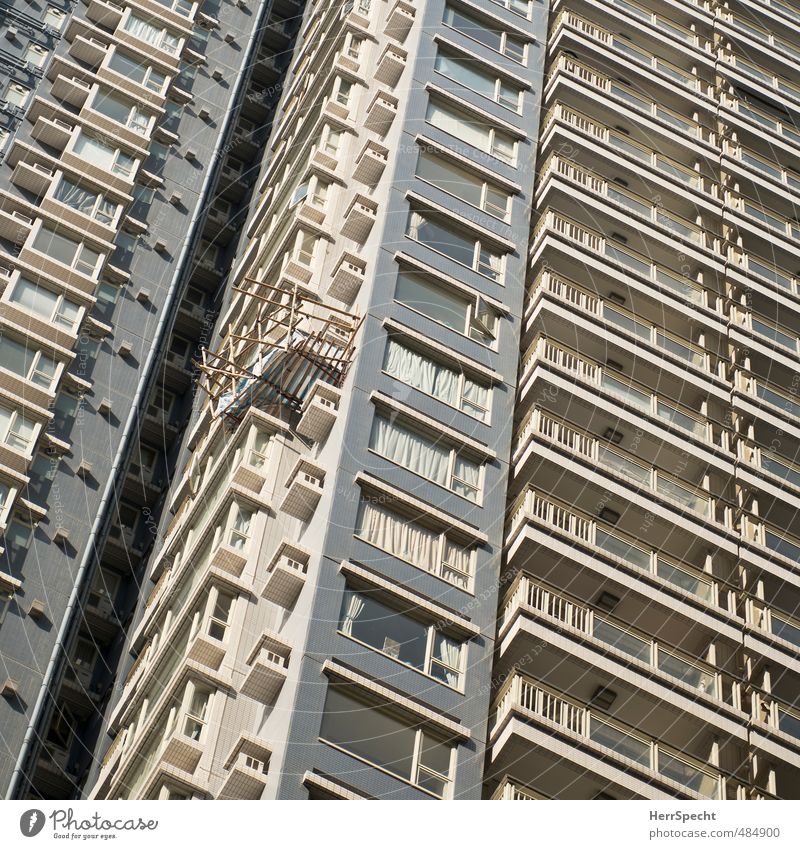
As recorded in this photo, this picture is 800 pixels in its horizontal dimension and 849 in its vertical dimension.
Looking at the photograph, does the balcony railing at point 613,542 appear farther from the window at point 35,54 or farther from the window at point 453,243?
the window at point 35,54

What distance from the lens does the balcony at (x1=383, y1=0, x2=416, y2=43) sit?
226 feet

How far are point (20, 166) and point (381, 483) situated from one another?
3253 cm

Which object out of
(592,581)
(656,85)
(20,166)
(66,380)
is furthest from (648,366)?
(20,166)

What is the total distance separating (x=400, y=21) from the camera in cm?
6894

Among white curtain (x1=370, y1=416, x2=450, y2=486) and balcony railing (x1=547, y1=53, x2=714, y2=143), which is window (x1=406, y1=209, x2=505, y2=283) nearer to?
white curtain (x1=370, y1=416, x2=450, y2=486)

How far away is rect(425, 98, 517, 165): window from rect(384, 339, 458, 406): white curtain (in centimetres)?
1359

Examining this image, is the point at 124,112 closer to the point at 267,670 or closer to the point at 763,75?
the point at 763,75

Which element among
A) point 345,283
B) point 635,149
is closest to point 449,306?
point 345,283

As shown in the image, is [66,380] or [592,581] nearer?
[592,581]

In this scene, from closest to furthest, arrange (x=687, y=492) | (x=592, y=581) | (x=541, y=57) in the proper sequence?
1. (x=592, y=581)
2. (x=687, y=492)
3. (x=541, y=57)

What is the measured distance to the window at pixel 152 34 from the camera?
84.9m

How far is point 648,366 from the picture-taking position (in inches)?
2381

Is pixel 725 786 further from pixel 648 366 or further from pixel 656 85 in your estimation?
pixel 656 85

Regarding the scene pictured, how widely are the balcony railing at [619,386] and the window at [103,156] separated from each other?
94.0ft
